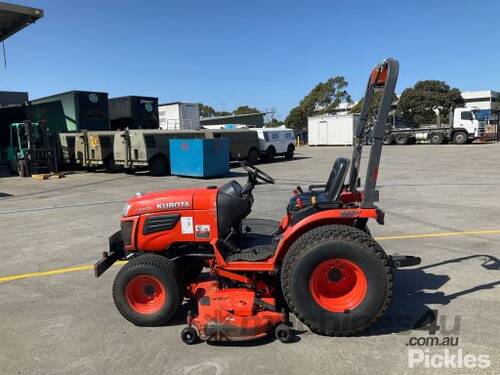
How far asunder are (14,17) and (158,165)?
9.62m

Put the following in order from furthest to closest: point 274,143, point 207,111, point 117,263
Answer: point 207,111 < point 274,143 < point 117,263

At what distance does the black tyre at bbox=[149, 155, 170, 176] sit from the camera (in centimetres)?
1862

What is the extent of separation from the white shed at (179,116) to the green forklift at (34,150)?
1107cm

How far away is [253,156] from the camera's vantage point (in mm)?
23734

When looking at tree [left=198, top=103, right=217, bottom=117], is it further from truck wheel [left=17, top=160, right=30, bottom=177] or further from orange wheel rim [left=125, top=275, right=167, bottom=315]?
orange wheel rim [left=125, top=275, right=167, bottom=315]

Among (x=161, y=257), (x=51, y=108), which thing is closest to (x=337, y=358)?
(x=161, y=257)

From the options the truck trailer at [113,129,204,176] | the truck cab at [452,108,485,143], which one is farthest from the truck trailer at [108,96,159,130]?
the truck cab at [452,108,485,143]

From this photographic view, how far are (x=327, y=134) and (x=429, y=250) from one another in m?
34.8

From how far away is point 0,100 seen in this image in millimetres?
39562

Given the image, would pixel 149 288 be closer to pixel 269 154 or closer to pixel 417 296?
pixel 417 296

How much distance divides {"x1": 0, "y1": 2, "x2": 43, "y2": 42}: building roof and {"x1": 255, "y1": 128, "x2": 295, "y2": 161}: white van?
11.9 m

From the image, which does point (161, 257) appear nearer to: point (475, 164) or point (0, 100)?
point (475, 164)

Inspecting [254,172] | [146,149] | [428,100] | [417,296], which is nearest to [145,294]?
[254,172]

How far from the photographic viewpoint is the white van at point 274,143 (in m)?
24.4
